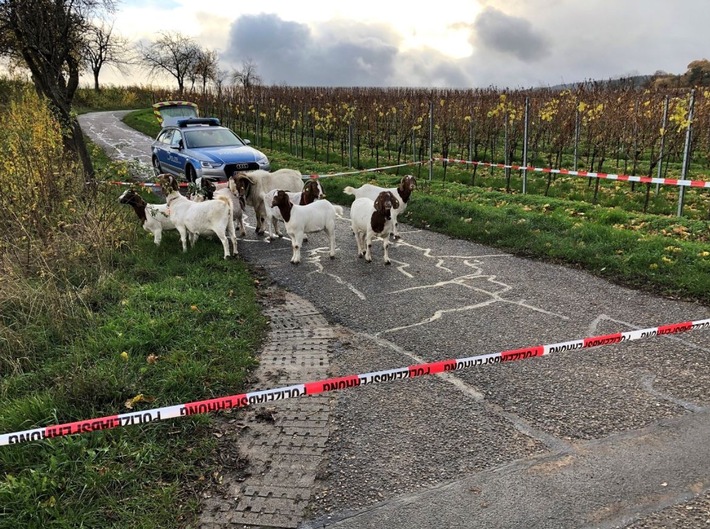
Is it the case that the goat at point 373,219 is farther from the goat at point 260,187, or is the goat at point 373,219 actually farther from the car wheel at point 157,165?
the car wheel at point 157,165

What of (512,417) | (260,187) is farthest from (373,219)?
(512,417)

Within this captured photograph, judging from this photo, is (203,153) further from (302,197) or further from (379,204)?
(379,204)

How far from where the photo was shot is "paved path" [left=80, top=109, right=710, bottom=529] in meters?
3.19

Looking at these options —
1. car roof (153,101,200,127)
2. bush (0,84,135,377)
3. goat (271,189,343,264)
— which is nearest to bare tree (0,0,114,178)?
bush (0,84,135,377)

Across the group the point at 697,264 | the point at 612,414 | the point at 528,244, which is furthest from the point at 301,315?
the point at 697,264

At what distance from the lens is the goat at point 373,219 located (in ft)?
26.1

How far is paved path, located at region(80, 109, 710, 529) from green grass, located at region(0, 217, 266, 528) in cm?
51

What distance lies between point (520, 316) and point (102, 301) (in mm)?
4823

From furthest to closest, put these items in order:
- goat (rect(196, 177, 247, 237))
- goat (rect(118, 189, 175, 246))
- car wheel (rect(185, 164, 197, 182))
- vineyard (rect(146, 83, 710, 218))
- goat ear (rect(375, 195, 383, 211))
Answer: car wheel (rect(185, 164, 197, 182)), vineyard (rect(146, 83, 710, 218)), goat (rect(196, 177, 247, 237)), goat (rect(118, 189, 175, 246)), goat ear (rect(375, 195, 383, 211))

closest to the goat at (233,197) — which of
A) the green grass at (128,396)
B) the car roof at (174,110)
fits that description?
the green grass at (128,396)

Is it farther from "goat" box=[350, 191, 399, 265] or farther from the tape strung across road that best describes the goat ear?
the tape strung across road

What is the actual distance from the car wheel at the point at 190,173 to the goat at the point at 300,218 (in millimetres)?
5755

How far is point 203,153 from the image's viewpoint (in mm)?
13281

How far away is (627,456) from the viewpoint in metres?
3.61
